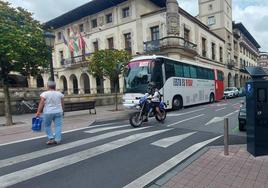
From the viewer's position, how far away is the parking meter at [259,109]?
4.70 m

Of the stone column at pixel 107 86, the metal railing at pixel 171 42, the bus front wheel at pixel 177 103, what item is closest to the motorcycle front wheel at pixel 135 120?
the bus front wheel at pixel 177 103

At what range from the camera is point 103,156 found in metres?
5.38

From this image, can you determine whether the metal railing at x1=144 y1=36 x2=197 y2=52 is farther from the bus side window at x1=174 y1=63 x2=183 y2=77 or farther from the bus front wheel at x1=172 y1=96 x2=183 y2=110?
the bus front wheel at x1=172 y1=96 x2=183 y2=110

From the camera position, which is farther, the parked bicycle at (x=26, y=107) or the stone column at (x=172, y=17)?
the stone column at (x=172, y=17)

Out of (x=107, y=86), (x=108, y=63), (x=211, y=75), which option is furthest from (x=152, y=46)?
(x=108, y=63)

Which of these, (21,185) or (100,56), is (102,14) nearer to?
(100,56)

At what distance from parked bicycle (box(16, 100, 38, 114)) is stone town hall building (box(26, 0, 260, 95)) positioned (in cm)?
1330

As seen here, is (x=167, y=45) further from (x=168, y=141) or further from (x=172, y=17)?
(x=168, y=141)

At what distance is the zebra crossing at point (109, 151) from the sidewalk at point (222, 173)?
408 mm

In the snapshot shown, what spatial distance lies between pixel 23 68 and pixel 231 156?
10059mm

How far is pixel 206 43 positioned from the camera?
33.1 meters

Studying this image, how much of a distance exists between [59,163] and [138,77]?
9357mm

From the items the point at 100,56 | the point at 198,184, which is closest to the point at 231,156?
the point at 198,184

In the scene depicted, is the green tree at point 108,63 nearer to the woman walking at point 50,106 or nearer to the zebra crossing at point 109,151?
the zebra crossing at point 109,151
